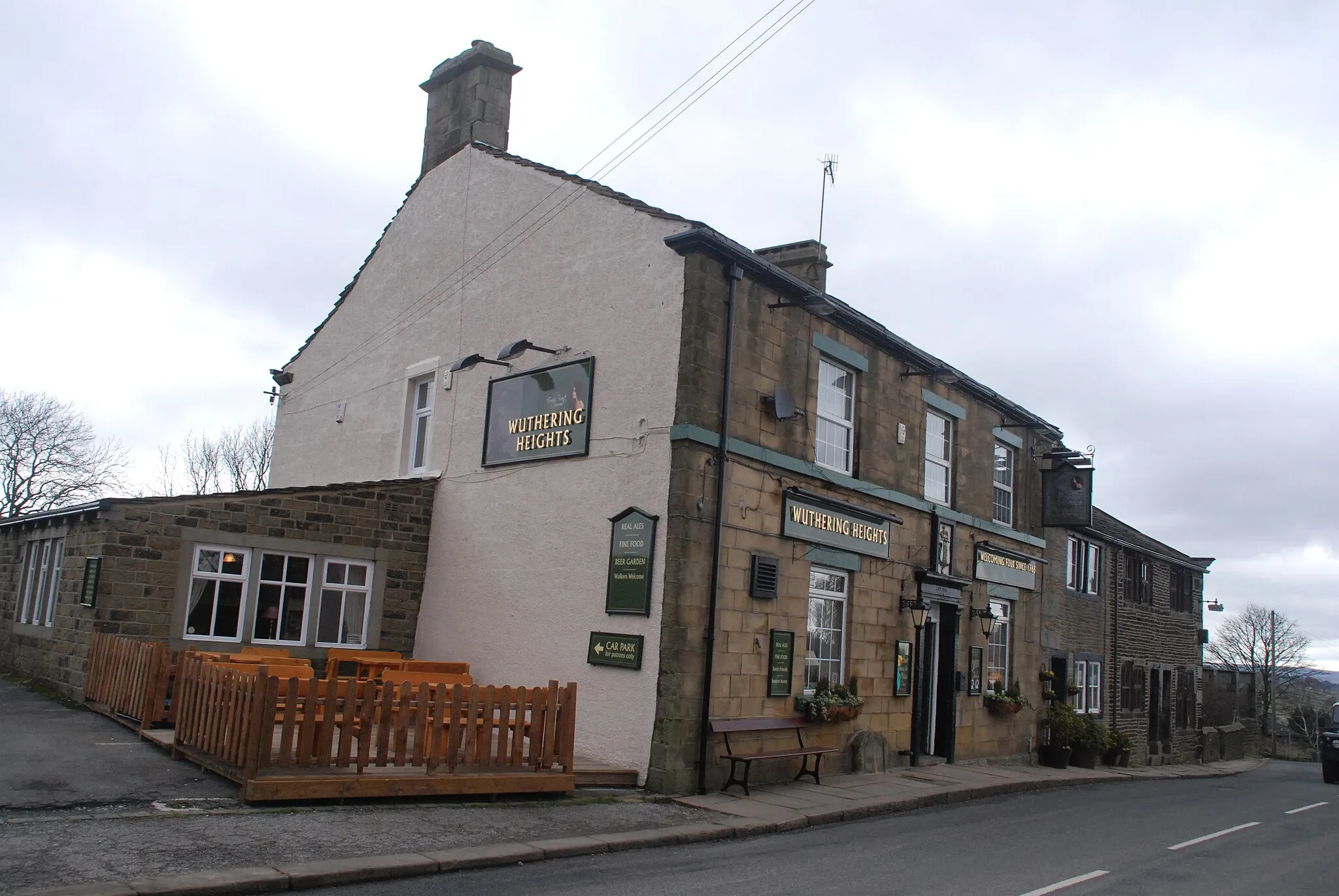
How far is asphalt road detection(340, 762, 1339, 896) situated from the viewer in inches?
315

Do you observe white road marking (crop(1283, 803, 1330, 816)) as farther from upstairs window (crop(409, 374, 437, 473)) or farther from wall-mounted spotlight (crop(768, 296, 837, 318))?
upstairs window (crop(409, 374, 437, 473))

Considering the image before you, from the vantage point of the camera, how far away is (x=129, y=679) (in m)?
12.7

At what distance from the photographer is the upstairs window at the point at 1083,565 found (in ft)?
85.1

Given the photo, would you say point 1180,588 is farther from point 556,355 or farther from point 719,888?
point 719,888

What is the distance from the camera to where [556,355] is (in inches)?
580

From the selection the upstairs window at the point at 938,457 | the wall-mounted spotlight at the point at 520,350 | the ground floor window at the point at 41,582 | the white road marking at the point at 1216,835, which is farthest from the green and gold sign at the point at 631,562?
the ground floor window at the point at 41,582

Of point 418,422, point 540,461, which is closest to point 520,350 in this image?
point 540,461

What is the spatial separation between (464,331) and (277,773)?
28.2ft

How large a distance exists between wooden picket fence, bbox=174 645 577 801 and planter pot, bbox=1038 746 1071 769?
12542 millimetres

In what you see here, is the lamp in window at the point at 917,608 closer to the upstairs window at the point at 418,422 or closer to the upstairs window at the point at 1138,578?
the upstairs window at the point at 418,422

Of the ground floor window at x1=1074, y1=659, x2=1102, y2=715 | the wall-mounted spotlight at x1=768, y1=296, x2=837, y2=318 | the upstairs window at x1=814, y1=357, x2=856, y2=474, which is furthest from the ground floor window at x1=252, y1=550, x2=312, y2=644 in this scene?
the ground floor window at x1=1074, y1=659, x2=1102, y2=715

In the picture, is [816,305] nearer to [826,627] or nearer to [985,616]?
[826,627]

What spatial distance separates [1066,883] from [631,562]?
5.89 metres

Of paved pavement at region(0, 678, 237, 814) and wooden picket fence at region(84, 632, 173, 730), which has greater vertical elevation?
wooden picket fence at region(84, 632, 173, 730)
